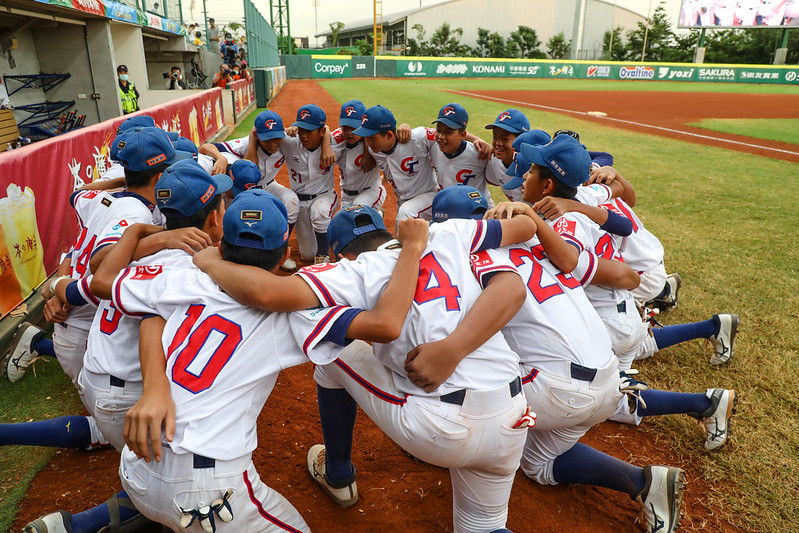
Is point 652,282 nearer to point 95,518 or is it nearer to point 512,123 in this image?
point 512,123

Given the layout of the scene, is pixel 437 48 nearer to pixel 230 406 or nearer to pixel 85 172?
pixel 85 172

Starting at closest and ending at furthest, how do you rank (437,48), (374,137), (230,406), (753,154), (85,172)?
(230,406), (374,137), (85,172), (753,154), (437,48)

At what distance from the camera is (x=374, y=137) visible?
17.6ft

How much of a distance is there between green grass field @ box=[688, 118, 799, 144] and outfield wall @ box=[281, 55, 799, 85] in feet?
81.7

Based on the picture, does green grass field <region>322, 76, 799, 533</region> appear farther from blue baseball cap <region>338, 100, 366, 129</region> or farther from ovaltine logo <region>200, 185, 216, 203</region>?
blue baseball cap <region>338, 100, 366, 129</region>

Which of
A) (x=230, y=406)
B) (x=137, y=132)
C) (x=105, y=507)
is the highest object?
(x=137, y=132)

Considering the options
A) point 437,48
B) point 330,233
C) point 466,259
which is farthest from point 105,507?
point 437,48

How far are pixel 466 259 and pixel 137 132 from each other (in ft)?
7.06

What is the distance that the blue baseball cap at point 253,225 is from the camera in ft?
6.57

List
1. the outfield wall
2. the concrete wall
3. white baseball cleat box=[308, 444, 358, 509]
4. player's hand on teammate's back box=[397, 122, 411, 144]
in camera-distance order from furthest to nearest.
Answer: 1. the outfield wall
2. the concrete wall
3. player's hand on teammate's back box=[397, 122, 411, 144]
4. white baseball cleat box=[308, 444, 358, 509]

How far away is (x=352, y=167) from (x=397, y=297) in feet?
14.0

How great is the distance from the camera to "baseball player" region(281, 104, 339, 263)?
5695mm

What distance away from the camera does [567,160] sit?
2988 millimetres

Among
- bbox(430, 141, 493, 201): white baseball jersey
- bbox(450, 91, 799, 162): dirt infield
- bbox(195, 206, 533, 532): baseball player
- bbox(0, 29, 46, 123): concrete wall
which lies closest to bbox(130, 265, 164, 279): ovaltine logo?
bbox(195, 206, 533, 532): baseball player
